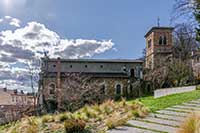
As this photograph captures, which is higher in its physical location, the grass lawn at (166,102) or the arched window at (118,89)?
the grass lawn at (166,102)

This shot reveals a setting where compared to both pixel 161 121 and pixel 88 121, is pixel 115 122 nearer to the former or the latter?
pixel 161 121

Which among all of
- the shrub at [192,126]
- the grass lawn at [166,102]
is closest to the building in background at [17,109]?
the grass lawn at [166,102]

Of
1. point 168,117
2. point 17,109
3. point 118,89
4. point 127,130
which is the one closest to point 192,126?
point 127,130

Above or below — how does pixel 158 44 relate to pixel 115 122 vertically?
above

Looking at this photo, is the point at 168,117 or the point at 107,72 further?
the point at 107,72

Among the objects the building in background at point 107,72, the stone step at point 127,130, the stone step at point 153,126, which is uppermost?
the building in background at point 107,72

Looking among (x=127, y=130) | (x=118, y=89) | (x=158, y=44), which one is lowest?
(x=118, y=89)

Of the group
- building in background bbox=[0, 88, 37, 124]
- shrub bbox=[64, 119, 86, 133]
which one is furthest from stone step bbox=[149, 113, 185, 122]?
building in background bbox=[0, 88, 37, 124]

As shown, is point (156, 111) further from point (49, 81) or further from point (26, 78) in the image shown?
point (49, 81)

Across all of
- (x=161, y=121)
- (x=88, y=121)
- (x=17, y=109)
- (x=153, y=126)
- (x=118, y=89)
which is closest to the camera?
(x=153, y=126)

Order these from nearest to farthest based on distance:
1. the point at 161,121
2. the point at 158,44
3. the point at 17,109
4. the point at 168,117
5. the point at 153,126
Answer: the point at 153,126, the point at 161,121, the point at 168,117, the point at 17,109, the point at 158,44

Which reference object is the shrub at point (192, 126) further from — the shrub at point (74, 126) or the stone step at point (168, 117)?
the shrub at point (74, 126)

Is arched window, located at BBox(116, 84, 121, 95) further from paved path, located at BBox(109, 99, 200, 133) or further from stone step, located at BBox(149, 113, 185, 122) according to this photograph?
stone step, located at BBox(149, 113, 185, 122)

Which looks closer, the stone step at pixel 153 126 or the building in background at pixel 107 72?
the stone step at pixel 153 126
